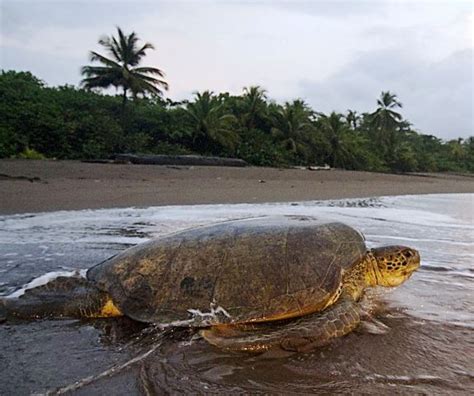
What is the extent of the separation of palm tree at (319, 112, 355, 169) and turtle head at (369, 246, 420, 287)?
30341 millimetres

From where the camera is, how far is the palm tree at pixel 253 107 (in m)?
31.0

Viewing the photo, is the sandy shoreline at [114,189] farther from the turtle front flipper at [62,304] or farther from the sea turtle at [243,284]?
the sea turtle at [243,284]

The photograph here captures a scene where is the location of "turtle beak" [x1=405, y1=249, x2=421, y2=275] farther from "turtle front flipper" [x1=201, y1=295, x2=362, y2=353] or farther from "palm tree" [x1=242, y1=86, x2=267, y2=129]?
"palm tree" [x1=242, y1=86, x2=267, y2=129]

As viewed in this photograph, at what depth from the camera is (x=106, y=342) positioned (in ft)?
7.54

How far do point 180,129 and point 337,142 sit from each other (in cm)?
1265

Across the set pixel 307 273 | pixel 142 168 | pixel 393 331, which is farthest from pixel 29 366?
pixel 142 168

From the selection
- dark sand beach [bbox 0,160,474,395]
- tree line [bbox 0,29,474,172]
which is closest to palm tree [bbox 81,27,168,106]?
tree line [bbox 0,29,474,172]

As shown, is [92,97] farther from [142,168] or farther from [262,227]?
[262,227]

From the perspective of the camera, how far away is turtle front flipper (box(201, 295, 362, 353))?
86.7 inches

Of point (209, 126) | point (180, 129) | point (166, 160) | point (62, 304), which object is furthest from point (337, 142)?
point (62, 304)

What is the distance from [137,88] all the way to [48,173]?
1498cm

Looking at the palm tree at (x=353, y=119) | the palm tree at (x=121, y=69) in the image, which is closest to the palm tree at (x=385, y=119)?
the palm tree at (x=353, y=119)

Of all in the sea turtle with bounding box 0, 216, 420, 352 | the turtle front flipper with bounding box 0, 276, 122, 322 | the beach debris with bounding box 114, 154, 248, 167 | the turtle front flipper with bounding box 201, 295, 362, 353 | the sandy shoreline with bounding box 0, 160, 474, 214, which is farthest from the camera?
the beach debris with bounding box 114, 154, 248, 167

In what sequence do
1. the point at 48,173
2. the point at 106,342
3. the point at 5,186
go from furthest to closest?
1. the point at 48,173
2. the point at 5,186
3. the point at 106,342
